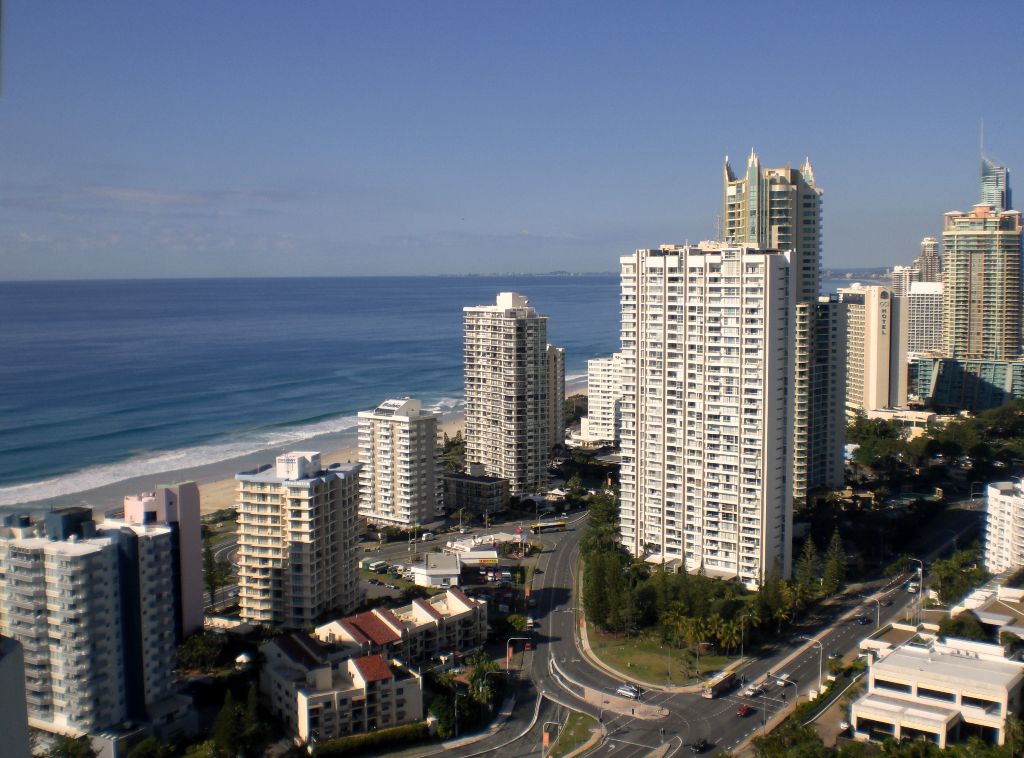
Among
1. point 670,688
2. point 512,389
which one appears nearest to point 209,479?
point 512,389

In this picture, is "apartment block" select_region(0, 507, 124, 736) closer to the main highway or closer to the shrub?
the shrub

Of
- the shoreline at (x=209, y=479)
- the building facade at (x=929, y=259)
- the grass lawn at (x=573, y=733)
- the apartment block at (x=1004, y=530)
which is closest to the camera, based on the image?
the grass lawn at (x=573, y=733)

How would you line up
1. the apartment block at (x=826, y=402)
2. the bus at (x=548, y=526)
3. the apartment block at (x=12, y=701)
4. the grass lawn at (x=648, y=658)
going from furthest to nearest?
the apartment block at (x=826, y=402)
the bus at (x=548, y=526)
the grass lawn at (x=648, y=658)
the apartment block at (x=12, y=701)

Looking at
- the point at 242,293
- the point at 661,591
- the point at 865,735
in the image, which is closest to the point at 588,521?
the point at 661,591

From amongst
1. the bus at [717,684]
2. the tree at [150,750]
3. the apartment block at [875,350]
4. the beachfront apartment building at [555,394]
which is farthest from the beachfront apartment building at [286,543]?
the apartment block at [875,350]

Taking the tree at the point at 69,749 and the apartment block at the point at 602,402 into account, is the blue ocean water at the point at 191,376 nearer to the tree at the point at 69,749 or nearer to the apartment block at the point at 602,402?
the apartment block at the point at 602,402

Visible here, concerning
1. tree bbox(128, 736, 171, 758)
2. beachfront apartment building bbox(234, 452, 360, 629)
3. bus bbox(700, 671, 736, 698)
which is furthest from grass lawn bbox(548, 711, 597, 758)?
beachfront apartment building bbox(234, 452, 360, 629)
